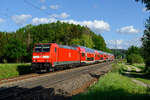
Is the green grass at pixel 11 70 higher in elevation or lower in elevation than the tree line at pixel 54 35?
lower

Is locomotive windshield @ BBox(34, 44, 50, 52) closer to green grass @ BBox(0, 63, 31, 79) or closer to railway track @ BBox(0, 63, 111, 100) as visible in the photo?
green grass @ BBox(0, 63, 31, 79)

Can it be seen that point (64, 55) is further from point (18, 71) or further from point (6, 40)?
point (6, 40)

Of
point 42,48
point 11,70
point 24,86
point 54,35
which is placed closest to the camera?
point 24,86

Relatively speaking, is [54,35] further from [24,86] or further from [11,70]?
[24,86]

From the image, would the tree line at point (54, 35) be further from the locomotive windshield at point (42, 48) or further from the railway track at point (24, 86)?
the railway track at point (24, 86)

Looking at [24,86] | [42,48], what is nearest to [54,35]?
[42,48]

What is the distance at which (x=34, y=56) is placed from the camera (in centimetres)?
2144

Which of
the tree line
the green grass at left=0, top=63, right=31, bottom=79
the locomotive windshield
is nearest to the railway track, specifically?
the green grass at left=0, top=63, right=31, bottom=79

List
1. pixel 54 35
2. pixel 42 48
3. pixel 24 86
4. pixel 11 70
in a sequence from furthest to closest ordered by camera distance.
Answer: pixel 54 35 → pixel 42 48 → pixel 11 70 → pixel 24 86

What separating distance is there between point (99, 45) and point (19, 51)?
6807cm


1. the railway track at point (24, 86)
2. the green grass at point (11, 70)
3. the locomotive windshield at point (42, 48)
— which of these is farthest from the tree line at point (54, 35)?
the railway track at point (24, 86)

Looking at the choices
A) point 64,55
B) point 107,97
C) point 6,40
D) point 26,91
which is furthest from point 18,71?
point 6,40

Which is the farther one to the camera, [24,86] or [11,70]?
[11,70]

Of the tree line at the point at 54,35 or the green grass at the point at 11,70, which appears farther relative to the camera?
the tree line at the point at 54,35
